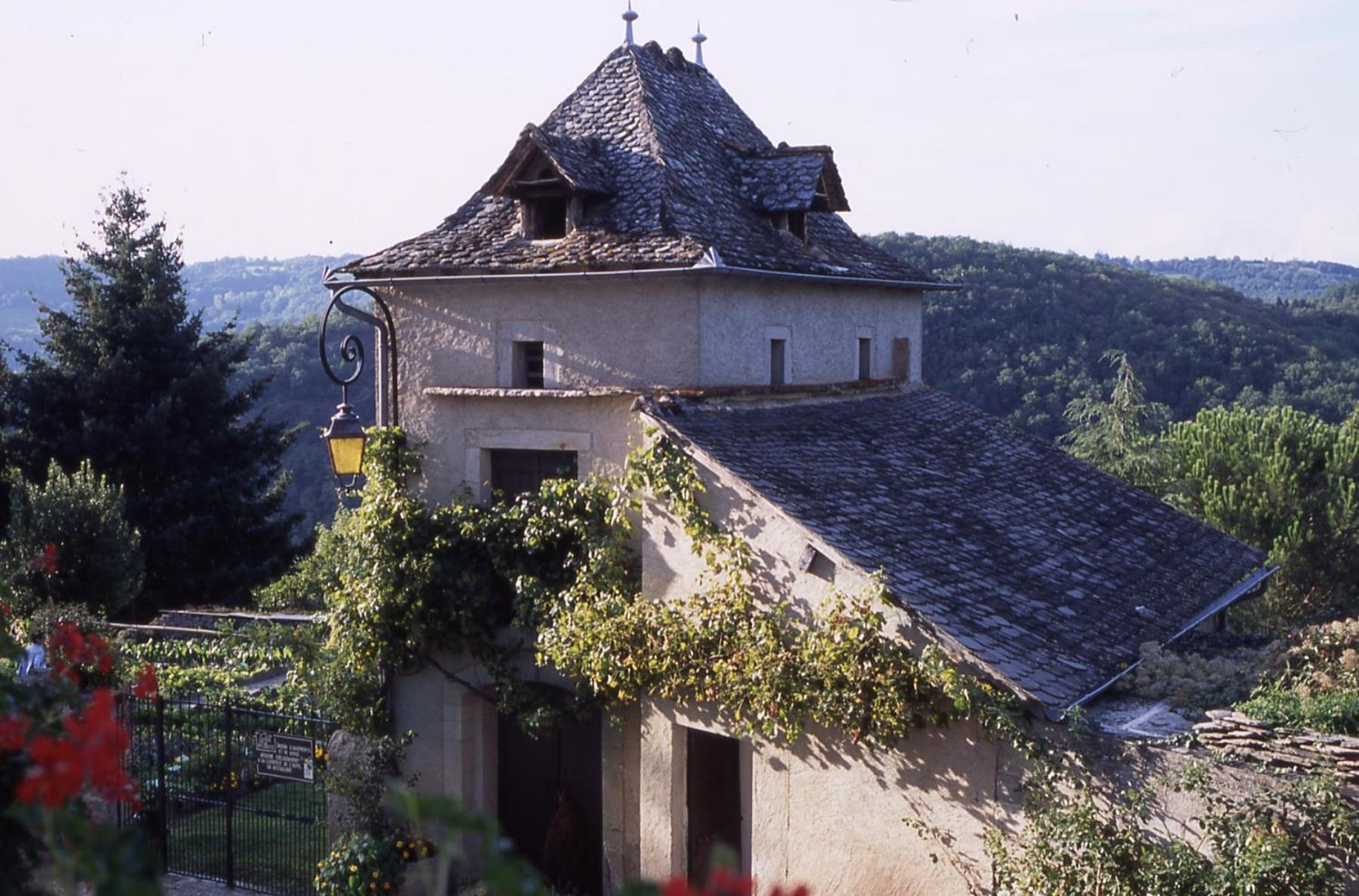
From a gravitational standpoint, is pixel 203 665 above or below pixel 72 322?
below

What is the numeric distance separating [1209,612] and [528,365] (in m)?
7.92

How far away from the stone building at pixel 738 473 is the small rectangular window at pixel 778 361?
0.04 metres

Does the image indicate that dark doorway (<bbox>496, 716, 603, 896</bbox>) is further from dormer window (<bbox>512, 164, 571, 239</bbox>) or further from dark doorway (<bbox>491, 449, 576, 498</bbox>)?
dormer window (<bbox>512, 164, 571, 239</bbox>)

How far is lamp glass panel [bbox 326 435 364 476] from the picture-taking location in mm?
11633

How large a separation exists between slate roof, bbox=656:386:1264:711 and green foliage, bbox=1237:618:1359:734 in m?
1.26

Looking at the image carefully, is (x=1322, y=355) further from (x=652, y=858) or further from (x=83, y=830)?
(x=83, y=830)

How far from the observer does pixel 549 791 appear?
13656 millimetres

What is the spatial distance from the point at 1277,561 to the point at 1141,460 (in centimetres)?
452

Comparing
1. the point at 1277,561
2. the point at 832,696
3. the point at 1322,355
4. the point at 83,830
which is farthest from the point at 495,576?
the point at 1322,355

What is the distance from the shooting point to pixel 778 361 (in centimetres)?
1477

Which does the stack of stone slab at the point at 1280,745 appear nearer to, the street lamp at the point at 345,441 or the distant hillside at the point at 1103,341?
the street lamp at the point at 345,441

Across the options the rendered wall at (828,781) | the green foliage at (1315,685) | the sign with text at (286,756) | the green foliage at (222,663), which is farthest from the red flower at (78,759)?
the green foliage at (222,663)

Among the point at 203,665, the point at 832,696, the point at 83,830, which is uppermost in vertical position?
the point at 83,830

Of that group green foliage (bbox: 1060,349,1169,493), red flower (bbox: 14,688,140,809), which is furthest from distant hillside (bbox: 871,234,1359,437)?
red flower (bbox: 14,688,140,809)
